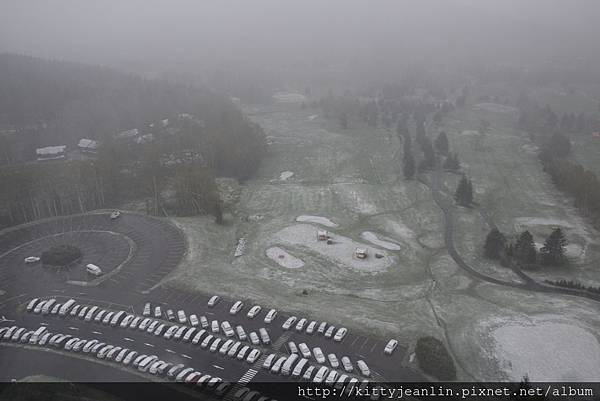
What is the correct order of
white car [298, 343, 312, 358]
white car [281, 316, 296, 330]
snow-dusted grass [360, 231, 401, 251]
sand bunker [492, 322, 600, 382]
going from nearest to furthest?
sand bunker [492, 322, 600, 382] < white car [298, 343, 312, 358] < white car [281, 316, 296, 330] < snow-dusted grass [360, 231, 401, 251]

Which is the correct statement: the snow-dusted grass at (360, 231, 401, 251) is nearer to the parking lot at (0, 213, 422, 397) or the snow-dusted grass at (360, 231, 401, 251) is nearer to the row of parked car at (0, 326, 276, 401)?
the parking lot at (0, 213, 422, 397)

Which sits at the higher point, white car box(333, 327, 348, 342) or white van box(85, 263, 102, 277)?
white van box(85, 263, 102, 277)

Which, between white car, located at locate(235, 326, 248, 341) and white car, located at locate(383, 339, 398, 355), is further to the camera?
white car, located at locate(235, 326, 248, 341)

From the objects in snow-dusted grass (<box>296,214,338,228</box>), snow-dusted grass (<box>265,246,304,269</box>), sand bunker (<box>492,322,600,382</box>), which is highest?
sand bunker (<box>492,322,600,382</box>)

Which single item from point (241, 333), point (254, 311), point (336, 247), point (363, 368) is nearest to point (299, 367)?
point (363, 368)

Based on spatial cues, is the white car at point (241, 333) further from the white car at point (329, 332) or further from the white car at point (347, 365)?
the white car at point (347, 365)

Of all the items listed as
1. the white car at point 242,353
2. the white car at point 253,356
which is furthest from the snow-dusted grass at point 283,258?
the white car at point 253,356

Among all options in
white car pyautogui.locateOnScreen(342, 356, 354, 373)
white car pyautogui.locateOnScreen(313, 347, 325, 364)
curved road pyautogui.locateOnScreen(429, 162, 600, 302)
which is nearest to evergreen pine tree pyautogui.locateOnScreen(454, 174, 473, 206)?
curved road pyautogui.locateOnScreen(429, 162, 600, 302)
